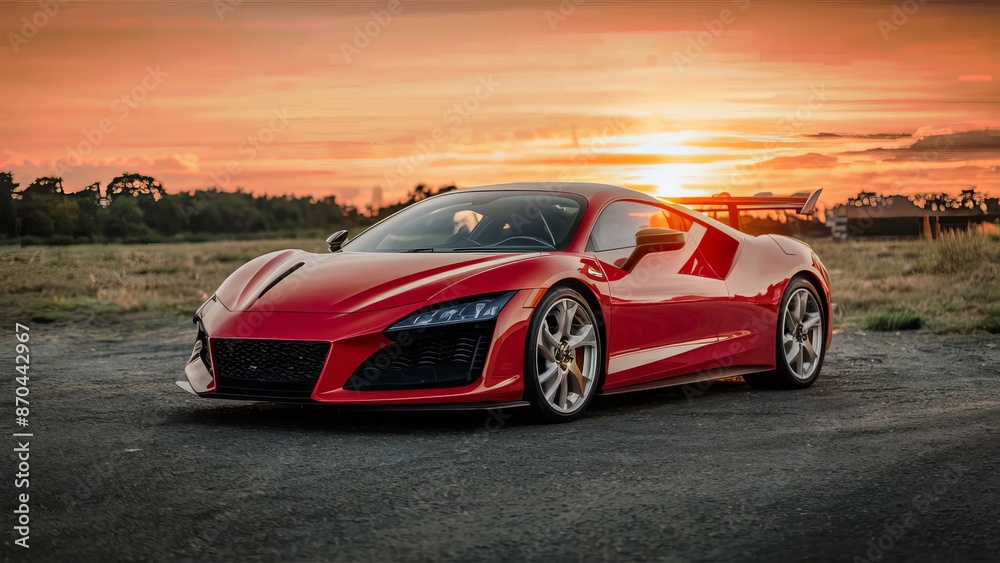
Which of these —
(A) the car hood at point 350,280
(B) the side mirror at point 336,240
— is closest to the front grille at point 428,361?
(A) the car hood at point 350,280

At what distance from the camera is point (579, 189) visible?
24.0ft

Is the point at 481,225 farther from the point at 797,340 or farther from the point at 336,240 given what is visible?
the point at 797,340

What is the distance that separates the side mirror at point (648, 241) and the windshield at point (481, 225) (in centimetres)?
40

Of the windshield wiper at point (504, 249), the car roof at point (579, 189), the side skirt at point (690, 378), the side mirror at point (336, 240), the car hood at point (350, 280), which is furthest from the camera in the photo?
the side mirror at point (336, 240)

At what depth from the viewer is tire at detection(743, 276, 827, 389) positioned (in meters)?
8.02

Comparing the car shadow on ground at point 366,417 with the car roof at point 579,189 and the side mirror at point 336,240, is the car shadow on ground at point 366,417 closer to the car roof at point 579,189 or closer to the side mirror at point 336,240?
the side mirror at point 336,240

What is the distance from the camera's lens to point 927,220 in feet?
63.8

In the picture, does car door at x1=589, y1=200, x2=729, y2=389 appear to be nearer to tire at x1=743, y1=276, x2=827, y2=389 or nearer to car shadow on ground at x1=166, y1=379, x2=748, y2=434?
car shadow on ground at x1=166, y1=379, x2=748, y2=434

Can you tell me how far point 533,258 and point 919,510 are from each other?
2.65 m

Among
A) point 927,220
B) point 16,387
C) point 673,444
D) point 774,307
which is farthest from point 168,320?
point 927,220

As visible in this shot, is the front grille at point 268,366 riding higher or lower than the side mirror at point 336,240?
lower

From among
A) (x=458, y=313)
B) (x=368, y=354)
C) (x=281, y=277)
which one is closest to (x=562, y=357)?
(x=458, y=313)

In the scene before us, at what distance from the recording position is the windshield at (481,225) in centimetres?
678

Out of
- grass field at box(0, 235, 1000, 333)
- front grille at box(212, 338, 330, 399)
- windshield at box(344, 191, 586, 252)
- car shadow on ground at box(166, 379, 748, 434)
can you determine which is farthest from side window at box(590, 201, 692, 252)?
grass field at box(0, 235, 1000, 333)
